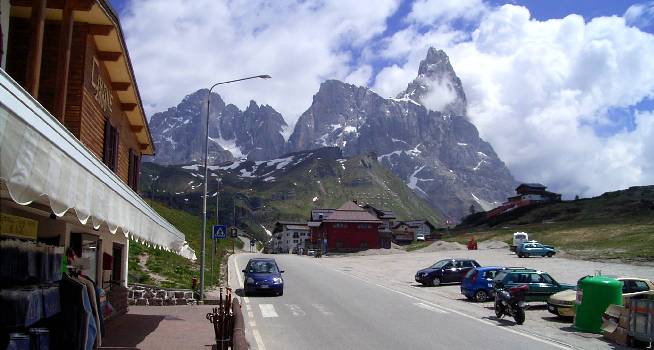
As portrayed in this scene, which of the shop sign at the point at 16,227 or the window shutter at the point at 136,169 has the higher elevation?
the window shutter at the point at 136,169

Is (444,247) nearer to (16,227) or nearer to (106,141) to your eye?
Answer: (106,141)

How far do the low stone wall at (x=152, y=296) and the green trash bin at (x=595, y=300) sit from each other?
1330cm

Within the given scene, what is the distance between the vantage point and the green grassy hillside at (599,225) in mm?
47719

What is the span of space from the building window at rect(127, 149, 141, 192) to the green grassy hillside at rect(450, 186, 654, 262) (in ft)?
111

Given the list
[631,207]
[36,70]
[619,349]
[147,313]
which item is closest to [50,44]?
[36,70]

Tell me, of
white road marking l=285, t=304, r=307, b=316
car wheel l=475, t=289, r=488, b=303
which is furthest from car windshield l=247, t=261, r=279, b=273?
car wheel l=475, t=289, r=488, b=303

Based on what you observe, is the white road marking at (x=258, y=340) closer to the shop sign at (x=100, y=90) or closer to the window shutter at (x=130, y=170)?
the shop sign at (x=100, y=90)

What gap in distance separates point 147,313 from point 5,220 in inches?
501

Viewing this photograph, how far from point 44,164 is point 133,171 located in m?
17.8

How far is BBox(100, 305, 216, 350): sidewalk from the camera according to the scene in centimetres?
1212

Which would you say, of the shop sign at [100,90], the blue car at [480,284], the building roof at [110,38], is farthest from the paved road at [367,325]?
the building roof at [110,38]

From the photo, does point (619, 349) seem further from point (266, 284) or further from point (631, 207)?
point (631, 207)

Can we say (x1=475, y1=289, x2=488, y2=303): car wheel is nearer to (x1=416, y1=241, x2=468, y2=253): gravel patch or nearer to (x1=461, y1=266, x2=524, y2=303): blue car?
(x1=461, y1=266, x2=524, y2=303): blue car

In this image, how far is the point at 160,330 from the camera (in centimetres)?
1425
